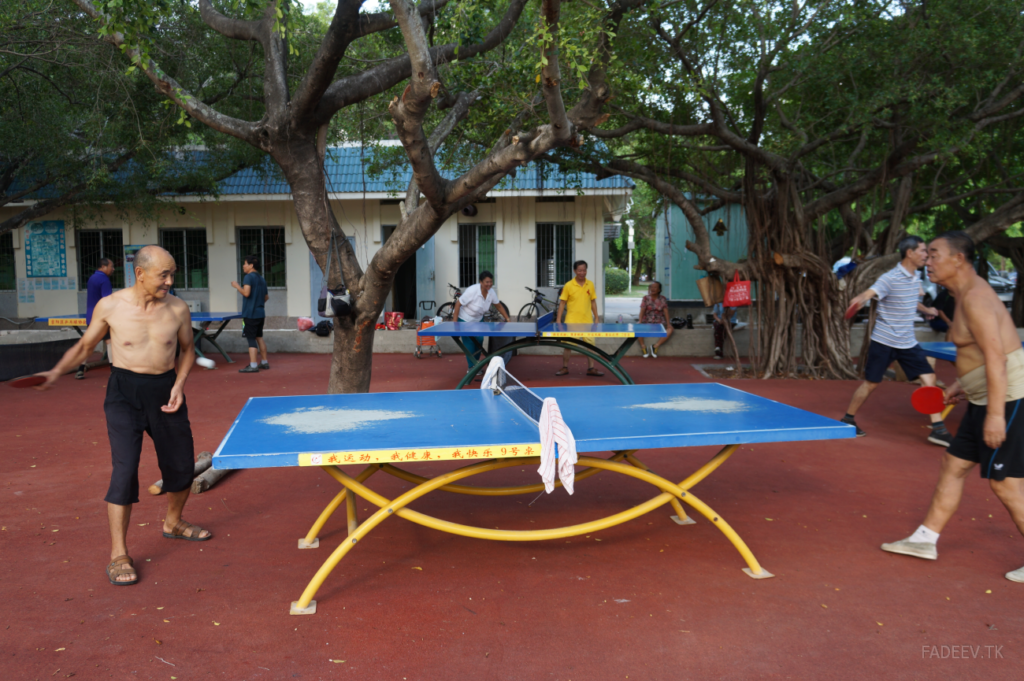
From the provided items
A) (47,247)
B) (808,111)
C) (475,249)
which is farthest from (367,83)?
(47,247)

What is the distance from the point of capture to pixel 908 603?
335cm

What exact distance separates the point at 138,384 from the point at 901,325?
20.0ft

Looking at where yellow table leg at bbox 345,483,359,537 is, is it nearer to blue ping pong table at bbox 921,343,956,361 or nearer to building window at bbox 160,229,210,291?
blue ping pong table at bbox 921,343,956,361

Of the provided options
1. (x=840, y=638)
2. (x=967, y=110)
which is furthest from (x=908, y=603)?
(x=967, y=110)

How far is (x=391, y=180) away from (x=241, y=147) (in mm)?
3034

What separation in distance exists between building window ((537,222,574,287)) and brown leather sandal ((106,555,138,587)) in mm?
12656

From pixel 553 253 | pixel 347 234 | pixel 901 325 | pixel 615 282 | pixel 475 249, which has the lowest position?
pixel 901 325

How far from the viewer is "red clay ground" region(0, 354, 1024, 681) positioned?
113 inches

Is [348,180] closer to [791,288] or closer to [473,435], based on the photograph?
[791,288]

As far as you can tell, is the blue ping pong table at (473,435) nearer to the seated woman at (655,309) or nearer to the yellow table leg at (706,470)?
the yellow table leg at (706,470)

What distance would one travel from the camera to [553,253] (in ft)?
51.8

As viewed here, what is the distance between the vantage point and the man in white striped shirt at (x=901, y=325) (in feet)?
20.6

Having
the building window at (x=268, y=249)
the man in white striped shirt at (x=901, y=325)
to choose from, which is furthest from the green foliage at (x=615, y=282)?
the man in white striped shirt at (x=901, y=325)

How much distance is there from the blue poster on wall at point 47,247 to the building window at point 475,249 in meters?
9.16
